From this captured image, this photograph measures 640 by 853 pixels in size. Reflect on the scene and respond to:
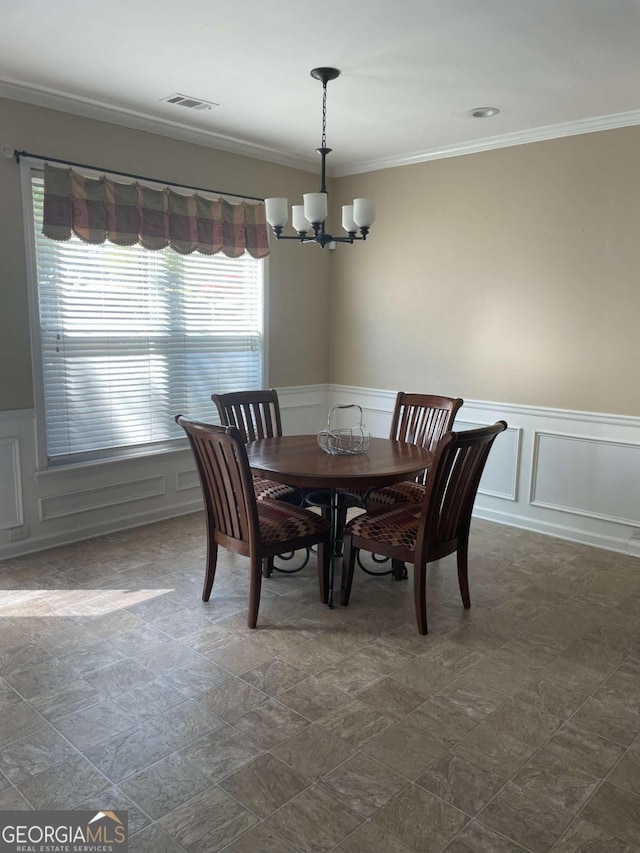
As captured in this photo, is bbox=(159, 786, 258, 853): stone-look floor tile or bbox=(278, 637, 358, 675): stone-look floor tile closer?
bbox=(159, 786, 258, 853): stone-look floor tile

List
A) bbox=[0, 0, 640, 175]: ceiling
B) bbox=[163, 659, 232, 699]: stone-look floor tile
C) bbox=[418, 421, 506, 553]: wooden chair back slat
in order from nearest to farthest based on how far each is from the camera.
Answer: bbox=[163, 659, 232, 699]: stone-look floor tile < bbox=[0, 0, 640, 175]: ceiling < bbox=[418, 421, 506, 553]: wooden chair back slat

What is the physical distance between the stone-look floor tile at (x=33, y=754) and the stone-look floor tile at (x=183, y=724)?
28 cm

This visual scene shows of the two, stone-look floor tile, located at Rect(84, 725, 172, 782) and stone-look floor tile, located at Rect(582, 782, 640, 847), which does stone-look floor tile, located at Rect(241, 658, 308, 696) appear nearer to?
stone-look floor tile, located at Rect(84, 725, 172, 782)

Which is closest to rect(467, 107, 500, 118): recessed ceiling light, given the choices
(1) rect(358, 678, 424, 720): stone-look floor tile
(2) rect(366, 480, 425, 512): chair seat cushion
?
(2) rect(366, 480, 425, 512): chair seat cushion

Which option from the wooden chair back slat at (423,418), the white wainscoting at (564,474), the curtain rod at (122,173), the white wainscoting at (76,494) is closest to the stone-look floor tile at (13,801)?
the white wainscoting at (76,494)

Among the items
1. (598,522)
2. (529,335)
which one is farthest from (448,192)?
(598,522)

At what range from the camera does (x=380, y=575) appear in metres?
3.63

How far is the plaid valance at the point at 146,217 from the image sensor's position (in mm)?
3697

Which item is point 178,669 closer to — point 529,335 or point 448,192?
point 529,335

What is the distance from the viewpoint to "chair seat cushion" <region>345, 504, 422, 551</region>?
298 centimetres

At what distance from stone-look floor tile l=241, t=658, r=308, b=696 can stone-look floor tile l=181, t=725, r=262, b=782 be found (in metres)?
0.29

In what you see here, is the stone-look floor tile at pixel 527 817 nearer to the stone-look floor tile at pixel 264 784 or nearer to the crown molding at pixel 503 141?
the stone-look floor tile at pixel 264 784

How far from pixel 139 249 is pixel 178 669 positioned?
2708 millimetres

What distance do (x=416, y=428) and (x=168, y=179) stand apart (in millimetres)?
2314
